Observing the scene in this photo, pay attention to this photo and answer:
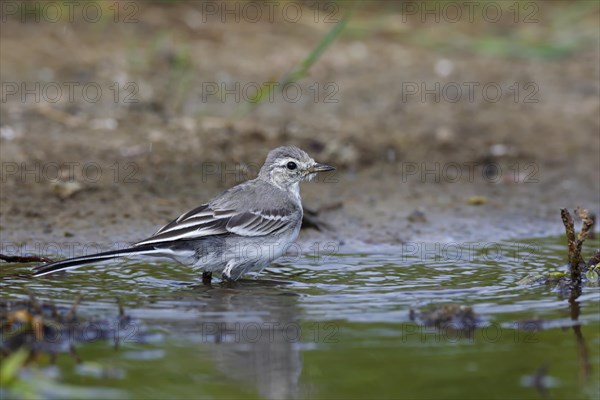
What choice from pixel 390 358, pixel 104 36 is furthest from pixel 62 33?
pixel 390 358

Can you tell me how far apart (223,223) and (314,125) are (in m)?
4.03

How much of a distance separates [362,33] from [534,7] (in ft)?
10.3

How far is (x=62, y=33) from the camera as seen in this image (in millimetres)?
13719

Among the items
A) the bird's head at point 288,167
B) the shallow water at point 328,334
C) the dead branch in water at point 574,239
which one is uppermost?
the bird's head at point 288,167

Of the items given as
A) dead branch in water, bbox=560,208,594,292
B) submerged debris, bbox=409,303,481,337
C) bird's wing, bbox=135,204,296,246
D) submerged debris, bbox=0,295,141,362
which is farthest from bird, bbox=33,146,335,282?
dead branch in water, bbox=560,208,594,292

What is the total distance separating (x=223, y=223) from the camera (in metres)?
8.54

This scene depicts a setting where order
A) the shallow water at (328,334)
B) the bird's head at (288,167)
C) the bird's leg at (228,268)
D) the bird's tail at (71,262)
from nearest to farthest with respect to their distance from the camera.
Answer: the shallow water at (328,334) → the bird's tail at (71,262) → the bird's leg at (228,268) → the bird's head at (288,167)

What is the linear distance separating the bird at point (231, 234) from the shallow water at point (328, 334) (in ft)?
0.73

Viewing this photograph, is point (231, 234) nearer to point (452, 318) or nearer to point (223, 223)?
point (223, 223)

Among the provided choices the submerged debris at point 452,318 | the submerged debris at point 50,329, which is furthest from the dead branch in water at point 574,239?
the submerged debris at point 50,329

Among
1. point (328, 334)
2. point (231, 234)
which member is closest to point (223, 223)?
point (231, 234)

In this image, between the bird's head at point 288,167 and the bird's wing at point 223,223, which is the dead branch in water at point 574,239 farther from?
the bird's head at point 288,167

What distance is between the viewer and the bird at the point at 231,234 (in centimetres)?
819

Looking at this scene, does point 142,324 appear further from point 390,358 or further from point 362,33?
point 362,33
